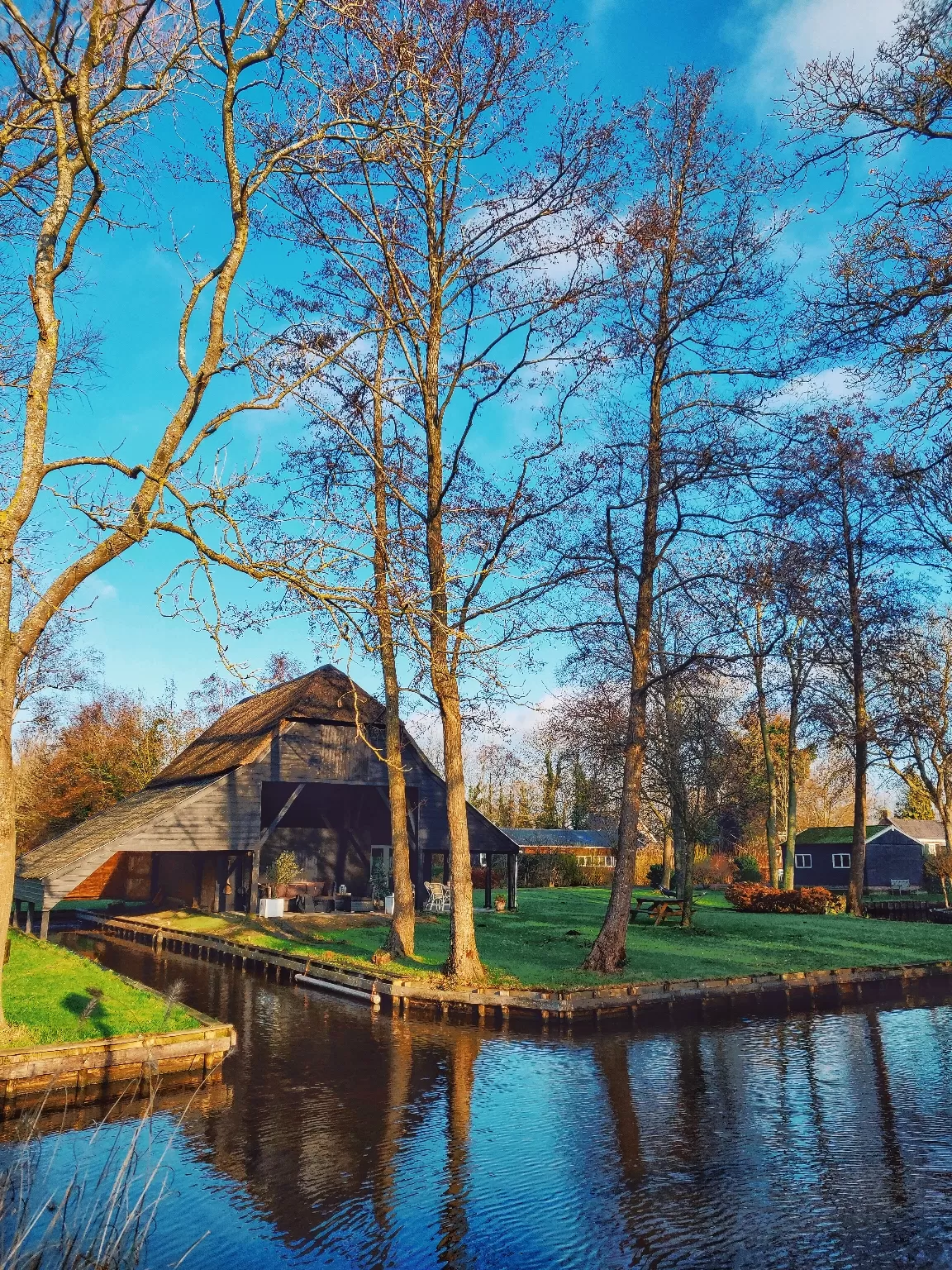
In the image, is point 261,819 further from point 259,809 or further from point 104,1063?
point 104,1063

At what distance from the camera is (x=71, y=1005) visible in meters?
13.6

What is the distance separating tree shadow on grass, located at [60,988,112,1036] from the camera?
12102 mm

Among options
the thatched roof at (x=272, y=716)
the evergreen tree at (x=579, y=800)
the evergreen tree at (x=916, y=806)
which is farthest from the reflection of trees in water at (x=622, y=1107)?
the evergreen tree at (x=916, y=806)

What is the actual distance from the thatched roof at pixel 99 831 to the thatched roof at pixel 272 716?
3.89 ft

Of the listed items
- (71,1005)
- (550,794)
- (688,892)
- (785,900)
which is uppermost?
(550,794)

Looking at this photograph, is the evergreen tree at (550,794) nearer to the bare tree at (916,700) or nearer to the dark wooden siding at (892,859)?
the dark wooden siding at (892,859)

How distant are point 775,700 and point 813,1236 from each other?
29530mm

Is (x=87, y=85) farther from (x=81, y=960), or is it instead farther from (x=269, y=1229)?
(x=81, y=960)

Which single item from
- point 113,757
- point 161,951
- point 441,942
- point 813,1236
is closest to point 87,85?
point 813,1236

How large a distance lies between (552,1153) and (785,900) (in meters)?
28.4

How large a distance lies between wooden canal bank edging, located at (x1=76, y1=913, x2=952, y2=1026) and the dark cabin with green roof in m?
33.0

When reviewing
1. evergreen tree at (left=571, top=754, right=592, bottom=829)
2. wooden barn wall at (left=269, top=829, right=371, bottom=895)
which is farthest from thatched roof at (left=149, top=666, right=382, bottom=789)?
evergreen tree at (left=571, top=754, right=592, bottom=829)

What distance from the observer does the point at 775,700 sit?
3491 cm

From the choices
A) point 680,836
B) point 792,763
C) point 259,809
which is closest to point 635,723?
point 680,836
